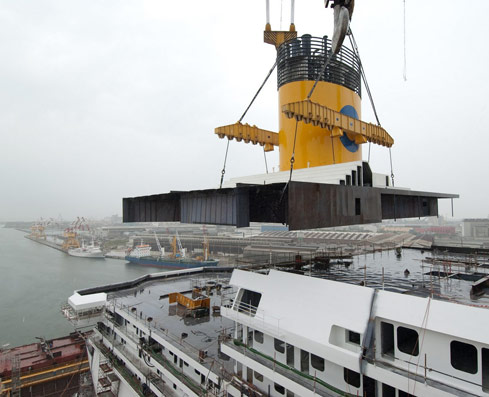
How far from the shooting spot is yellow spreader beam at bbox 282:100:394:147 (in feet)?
33.2

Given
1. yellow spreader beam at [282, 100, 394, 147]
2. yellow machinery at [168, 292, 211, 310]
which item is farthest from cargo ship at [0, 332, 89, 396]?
yellow spreader beam at [282, 100, 394, 147]

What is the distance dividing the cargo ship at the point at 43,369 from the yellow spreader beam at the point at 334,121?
18772 millimetres

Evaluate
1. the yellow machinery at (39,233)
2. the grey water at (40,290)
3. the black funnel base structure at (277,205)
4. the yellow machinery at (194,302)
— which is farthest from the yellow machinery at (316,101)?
the yellow machinery at (39,233)

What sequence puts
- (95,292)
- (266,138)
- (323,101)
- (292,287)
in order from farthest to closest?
(95,292) → (266,138) → (323,101) → (292,287)

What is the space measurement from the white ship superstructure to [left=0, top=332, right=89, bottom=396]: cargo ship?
10294 millimetres

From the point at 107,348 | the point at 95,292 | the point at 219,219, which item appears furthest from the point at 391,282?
the point at 95,292

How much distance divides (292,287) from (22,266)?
255ft

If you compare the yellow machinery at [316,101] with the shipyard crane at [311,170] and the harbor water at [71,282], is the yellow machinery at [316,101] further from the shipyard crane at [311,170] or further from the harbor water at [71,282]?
the harbor water at [71,282]

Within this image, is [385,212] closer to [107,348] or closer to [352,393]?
[352,393]

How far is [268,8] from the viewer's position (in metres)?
14.1

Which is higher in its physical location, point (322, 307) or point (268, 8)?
point (268, 8)

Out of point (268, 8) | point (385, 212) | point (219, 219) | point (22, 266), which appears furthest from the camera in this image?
point (22, 266)

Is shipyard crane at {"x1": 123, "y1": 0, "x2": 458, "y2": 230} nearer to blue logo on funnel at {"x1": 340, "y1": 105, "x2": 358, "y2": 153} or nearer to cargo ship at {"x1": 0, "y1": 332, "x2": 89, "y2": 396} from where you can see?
blue logo on funnel at {"x1": 340, "y1": 105, "x2": 358, "y2": 153}

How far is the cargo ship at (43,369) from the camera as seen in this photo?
61.7ft
